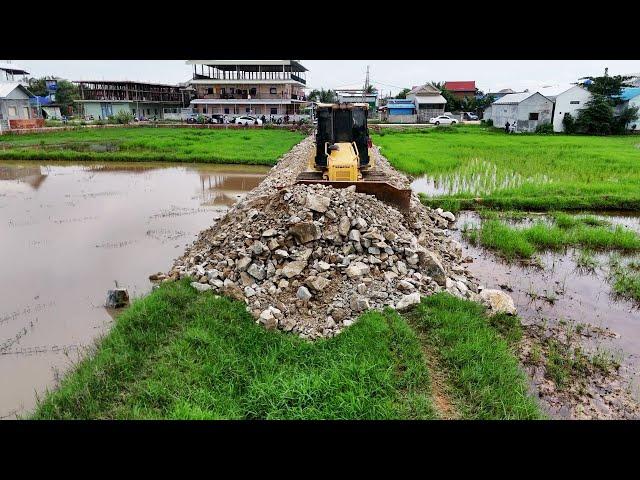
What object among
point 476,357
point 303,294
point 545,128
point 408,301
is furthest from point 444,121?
point 476,357

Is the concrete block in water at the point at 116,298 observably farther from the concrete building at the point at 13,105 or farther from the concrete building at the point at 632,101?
the concrete building at the point at 632,101

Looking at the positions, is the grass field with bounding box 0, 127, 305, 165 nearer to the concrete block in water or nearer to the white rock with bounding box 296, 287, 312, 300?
the concrete block in water

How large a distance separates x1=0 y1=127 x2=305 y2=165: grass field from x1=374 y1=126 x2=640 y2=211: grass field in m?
6.70

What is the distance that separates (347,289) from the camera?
20.6 ft

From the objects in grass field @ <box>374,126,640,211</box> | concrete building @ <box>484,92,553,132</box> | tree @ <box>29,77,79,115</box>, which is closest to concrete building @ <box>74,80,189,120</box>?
tree @ <box>29,77,79,115</box>

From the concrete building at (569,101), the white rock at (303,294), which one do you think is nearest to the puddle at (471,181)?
the white rock at (303,294)

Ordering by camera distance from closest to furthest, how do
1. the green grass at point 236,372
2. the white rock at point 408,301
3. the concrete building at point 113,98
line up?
the green grass at point 236,372
the white rock at point 408,301
the concrete building at point 113,98

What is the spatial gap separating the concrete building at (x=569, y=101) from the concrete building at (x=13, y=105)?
41.2 metres

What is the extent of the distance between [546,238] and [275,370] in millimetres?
7703

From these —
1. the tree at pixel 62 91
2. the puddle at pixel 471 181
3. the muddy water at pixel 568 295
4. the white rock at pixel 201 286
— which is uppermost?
the tree at pixel 62 91

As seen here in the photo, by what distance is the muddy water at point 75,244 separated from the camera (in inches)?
233

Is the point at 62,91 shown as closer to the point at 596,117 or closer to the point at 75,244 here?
the point at 75,244
